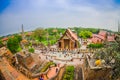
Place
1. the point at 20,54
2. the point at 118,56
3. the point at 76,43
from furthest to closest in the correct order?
the point at 76,43
the point at 20,54
the point at 118,56

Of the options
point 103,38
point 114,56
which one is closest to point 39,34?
point 103,38

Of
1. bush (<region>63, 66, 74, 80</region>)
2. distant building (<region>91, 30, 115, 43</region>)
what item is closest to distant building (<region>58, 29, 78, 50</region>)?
distant building (<region>91, 30, 115, 43</region>)

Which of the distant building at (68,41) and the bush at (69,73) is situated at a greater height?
the distant building at (68,41)

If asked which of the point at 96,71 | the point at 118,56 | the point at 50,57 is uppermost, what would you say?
the point at 118,56

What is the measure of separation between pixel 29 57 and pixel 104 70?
53.5 feet

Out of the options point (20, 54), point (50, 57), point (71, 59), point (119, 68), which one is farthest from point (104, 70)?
point (50, 57)

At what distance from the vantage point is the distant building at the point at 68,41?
171ft

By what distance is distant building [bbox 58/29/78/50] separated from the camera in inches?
2054

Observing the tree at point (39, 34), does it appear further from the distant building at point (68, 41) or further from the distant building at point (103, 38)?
the distant building at point (103, 38)

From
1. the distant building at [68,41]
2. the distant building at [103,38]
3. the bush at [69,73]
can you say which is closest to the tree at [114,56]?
the bush at [69,73]

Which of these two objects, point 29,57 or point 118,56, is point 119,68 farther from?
point 29,57

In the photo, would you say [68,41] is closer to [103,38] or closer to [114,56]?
[103,38]

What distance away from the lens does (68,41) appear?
52.8 meters

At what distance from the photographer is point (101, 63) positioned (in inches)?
829
